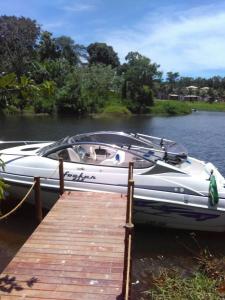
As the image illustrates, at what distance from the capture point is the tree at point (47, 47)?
8238 centimetres

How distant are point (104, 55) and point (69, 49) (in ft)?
69.1

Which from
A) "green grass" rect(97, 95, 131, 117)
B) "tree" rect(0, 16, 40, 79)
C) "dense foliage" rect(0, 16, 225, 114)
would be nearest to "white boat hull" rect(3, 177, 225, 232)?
"dense foliage" rect(0, 16, 225, 114)

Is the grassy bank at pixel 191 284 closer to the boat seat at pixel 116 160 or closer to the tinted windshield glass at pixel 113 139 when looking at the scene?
the boat seat at pixel 116 160

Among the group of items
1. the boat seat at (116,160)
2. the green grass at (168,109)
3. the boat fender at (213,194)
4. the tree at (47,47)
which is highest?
the tree at (47,47)

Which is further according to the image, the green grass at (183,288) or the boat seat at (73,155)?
the boat seat at (73,155)

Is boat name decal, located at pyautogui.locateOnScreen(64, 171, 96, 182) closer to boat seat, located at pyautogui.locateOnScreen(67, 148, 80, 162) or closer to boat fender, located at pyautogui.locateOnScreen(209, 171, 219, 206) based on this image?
boat seat, located at pyautogui.locateOnScreen(67, 148, 80, 162)

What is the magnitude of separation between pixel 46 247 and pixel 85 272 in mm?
1234

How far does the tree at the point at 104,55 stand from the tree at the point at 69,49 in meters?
15.1

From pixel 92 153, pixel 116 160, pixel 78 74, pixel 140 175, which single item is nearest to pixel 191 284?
pixel 140 175

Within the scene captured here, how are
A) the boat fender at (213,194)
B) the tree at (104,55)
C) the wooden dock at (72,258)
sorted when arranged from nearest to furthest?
1. the wooden dock at (72,258)
2. the boat fender at (213,194)
3. the tree at (104,55)

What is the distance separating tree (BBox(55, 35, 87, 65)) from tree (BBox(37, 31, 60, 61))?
152 cm

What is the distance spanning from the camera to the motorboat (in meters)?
10.1

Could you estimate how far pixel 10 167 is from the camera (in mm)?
11609

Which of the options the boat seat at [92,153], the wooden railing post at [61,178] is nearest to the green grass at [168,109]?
the boat seat at [92,153]
